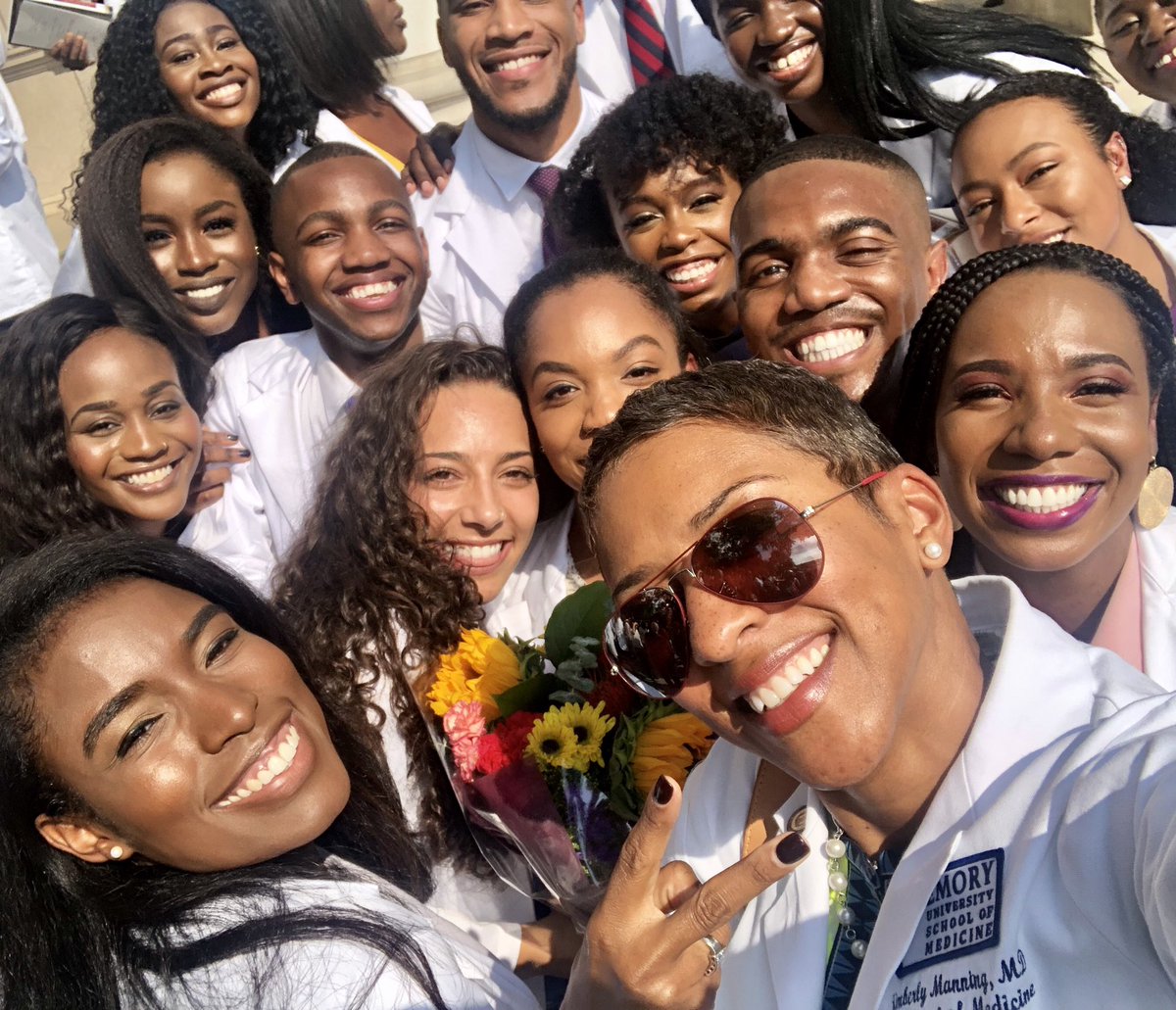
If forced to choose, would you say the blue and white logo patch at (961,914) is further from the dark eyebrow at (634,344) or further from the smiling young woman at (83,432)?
the smiling young woman at (83,432)

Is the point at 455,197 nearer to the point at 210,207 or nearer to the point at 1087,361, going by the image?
the point at 210,207

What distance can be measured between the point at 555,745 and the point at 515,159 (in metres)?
3.26

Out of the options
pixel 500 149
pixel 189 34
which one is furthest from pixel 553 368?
pixel 189 34

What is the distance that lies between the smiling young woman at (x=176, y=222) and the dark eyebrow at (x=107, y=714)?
2.71 m

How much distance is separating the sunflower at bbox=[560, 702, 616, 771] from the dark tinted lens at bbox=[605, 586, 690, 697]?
1.76ft

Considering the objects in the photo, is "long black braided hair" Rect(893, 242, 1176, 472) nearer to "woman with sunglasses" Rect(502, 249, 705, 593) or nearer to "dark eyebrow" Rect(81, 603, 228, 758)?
"woman with sunglasses" Rect(502, 249, 705, 593)

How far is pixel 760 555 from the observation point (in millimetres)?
1750

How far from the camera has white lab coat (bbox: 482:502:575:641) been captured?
3432 mm

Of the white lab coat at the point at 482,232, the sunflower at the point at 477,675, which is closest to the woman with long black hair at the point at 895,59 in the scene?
the white lab coat at the point at 482,232

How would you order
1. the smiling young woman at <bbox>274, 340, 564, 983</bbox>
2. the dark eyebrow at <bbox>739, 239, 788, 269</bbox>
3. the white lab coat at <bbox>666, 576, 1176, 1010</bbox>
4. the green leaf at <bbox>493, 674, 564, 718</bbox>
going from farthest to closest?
1. the dark eyebrow at <bbox>739, 239, 788, 269</bbox>
2. the smiling young woman at <bbox>274, 340, 564, 983</bbox>
3. the green leaf at <bbox>493, 674, 564, 718</bbox>
4. the white lab coat at <bbox>666, 576, 1176, 1010</bbox>

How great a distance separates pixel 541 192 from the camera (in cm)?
491

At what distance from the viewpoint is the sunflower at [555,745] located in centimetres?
243

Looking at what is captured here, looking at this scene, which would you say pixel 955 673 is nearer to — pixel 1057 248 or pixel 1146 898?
pixel 1146 898

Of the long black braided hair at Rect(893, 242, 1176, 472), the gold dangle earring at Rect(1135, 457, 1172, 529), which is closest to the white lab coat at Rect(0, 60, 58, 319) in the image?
the long black braided hair at Rect(893, 242, 1176, 472)
